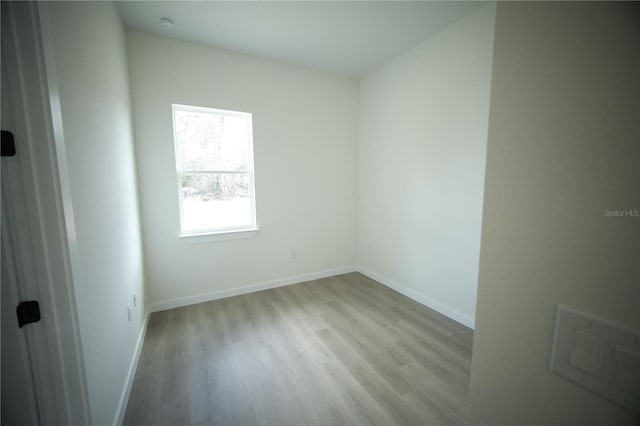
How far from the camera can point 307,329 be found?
2.36 metres

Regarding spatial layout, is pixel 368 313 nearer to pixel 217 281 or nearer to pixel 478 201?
pixel 478 201

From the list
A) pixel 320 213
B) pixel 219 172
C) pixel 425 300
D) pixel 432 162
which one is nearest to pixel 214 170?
pixel 219 172

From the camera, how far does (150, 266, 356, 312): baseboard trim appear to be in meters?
2.73

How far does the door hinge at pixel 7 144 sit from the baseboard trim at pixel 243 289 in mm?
2372

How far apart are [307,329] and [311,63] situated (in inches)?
121

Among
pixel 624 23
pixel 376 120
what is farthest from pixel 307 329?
pixel 376 120

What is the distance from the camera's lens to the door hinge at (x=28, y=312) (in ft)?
2.71

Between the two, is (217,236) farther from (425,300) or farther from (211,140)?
(425,300)

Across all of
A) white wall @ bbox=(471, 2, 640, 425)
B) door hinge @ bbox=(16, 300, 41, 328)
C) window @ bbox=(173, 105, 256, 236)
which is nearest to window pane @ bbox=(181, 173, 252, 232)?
window @ bbox=(173, 105, 256, 236)

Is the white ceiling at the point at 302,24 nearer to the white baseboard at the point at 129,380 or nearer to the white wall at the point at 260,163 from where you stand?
the white wall at the point at 260,163

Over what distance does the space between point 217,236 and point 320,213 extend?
1.40 meters

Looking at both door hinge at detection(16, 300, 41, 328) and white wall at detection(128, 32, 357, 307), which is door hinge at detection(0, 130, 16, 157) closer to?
door hinge at detection(16, 300, 41, 328)

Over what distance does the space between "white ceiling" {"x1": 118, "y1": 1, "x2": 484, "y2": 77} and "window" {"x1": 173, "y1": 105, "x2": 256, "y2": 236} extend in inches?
28.3

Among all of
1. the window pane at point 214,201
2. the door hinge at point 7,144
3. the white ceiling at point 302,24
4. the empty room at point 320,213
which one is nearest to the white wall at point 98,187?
the empty room at point 320,213
